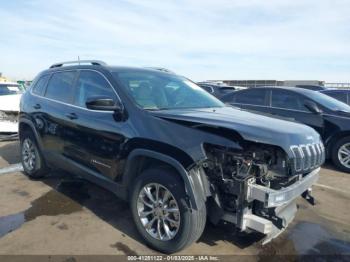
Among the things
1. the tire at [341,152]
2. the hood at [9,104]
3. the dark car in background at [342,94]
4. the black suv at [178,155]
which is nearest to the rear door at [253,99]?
the tire at [341,152]

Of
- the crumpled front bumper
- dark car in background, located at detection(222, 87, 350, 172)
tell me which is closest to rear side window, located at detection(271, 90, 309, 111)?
dark car in background, located at detection(222, 87, 350, 172)

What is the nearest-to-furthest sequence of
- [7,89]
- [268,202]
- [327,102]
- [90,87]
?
[268,202], [90,87], [327,102], [7,89]

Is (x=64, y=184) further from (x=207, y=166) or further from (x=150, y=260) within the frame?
(x=207, y=166)

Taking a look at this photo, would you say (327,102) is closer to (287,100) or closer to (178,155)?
(287,100)

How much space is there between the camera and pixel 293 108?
25.7ft

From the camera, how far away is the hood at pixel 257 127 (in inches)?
124

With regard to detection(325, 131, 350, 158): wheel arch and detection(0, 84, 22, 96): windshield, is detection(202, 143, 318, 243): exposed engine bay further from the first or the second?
detection(0, 84, 22, 96): windshield

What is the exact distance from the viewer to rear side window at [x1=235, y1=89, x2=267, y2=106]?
8414 mm

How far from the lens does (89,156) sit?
4.40 m

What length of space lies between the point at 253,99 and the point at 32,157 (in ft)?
17.3

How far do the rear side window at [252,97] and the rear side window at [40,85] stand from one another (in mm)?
4880

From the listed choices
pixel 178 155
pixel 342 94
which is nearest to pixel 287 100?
pixel 342 94

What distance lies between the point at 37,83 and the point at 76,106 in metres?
1.78

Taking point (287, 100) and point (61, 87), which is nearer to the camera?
point (61, 87)
